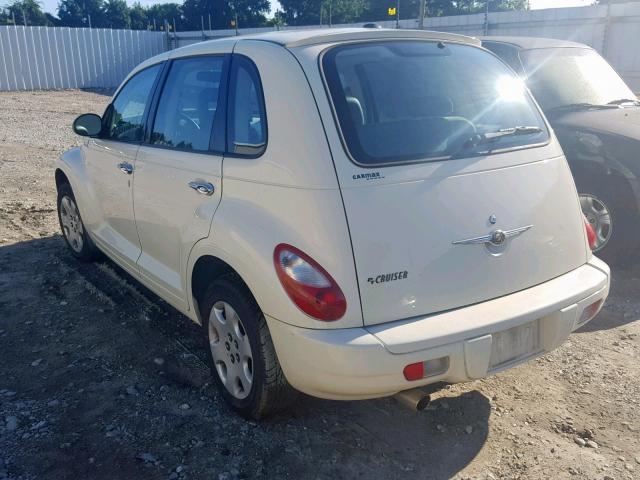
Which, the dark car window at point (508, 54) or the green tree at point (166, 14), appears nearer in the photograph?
the dark car window at point (508, 54)

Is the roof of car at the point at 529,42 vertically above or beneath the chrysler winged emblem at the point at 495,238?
above

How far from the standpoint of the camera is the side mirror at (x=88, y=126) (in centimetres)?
465

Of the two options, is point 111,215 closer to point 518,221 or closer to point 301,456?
point 301,456

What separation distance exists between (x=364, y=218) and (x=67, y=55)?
2541 cm

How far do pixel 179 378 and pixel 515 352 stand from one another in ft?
6.41

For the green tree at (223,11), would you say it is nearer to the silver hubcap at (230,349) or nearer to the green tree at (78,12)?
the green tree at (78,12)

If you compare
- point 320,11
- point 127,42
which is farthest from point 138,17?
point 127,42

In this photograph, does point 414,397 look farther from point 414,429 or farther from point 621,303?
point 621,303

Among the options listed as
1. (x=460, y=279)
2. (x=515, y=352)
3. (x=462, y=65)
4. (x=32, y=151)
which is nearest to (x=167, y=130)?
(x=462, y=65)

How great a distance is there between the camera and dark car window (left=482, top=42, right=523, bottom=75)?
5.97 meters

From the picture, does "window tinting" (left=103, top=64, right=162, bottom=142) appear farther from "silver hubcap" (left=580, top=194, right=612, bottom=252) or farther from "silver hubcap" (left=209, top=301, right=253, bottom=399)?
"silver hubcap" (left=580, top=194, right=612, bottom=252)

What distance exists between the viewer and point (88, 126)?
4.66m

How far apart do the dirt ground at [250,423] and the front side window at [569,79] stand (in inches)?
89.7

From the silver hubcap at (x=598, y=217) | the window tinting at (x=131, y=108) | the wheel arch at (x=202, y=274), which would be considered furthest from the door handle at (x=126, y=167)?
the silver hubcap at (x=598, y=217)
